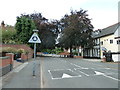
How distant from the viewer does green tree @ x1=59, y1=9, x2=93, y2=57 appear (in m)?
50.9

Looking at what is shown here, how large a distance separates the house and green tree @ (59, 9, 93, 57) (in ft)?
10.8

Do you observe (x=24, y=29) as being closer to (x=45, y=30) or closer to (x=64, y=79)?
(x=45, y=30)

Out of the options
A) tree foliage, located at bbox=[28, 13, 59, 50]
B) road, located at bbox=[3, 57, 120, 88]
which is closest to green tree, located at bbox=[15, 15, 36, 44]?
tree foliage, located at bbox=[28, 13, 59, 50]

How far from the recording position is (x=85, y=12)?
178 ft

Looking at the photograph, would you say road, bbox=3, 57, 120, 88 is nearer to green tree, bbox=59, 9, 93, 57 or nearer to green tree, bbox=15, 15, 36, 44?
green tree, bbox=15, 15, 36, 44

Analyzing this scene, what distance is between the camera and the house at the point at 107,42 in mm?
Result: 44062

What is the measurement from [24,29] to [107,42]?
2076 centimetres

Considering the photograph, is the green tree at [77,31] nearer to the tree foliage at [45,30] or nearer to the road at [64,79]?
the tree foliage at [45,30]

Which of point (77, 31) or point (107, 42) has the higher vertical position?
point (77, 31)

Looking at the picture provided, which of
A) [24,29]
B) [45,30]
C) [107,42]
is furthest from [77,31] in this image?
[24,29]

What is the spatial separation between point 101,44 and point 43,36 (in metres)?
16.3

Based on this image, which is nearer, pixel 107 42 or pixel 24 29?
pixel 24 29

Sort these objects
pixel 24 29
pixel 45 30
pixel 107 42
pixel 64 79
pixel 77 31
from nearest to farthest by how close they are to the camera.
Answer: pixel 64 79
pixel 24 29
pixel 107 42
pixel 77 31
pixel 45 30

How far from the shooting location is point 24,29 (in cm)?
4516
